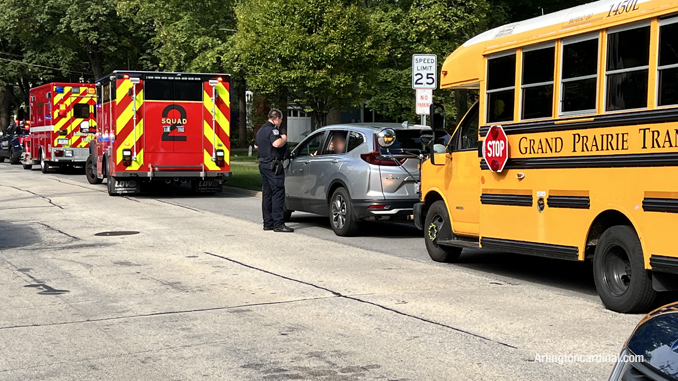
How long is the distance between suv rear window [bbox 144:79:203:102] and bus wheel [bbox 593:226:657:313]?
14.1m

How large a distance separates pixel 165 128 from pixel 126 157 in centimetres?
114

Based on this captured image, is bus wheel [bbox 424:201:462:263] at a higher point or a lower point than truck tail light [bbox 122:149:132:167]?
lower

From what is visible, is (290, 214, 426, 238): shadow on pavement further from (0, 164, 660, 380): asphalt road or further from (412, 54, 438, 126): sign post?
(412, 54, 438, 126): sign post

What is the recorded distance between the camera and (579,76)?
8391 millimetres

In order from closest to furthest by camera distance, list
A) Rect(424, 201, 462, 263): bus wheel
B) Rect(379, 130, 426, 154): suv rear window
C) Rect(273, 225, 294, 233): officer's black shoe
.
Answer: Rect(424, 201, 462, 263): bus wheel, Rect(379, 130, 426, 154): suv rear window, Rect(273, 225, 294, 233): officer's black shoe

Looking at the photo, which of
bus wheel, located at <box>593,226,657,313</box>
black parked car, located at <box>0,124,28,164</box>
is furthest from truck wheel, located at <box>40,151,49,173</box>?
bus wheel, located at <box>593,226,657,313</box>

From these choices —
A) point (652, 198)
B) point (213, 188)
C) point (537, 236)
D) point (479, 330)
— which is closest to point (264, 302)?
point (479, 330)

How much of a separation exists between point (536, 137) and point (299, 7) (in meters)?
17.0

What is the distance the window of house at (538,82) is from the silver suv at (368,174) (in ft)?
12.5

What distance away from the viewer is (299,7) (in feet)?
81.9

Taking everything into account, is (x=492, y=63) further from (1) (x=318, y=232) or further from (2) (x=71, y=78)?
(2) (x=71, y=78)

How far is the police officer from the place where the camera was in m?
14.2
